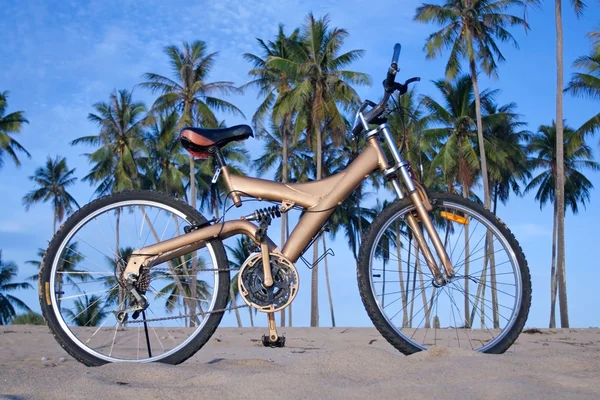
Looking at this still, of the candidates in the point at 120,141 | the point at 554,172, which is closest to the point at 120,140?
the point at 120,141

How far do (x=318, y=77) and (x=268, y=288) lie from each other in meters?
29.0

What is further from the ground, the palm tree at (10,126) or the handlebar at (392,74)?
the palm tree at (10,126)

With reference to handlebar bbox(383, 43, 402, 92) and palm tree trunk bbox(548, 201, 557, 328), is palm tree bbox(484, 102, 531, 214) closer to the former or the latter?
palm tree trunk bbox(548, 201, 557, 328)

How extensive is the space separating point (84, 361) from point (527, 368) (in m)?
2.45

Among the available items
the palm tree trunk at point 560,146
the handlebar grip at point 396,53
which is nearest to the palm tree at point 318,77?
the palm tree trunk at point 560,146

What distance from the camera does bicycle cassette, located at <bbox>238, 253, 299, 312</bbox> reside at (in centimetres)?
362

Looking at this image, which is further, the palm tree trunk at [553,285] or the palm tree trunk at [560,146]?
the palm tree trunk at [553,285]

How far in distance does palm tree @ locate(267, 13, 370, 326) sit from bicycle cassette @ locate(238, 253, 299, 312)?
27.7 metres

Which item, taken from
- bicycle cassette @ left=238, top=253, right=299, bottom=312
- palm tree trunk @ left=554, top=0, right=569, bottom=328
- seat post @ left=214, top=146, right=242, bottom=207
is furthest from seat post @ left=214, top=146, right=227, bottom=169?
palm tree trunk @ left=554, top=0, right=569, bottom=328

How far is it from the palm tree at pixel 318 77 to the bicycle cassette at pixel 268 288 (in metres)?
27.7

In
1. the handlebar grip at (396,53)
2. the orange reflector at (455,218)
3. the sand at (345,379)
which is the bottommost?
the sand at (345,379)

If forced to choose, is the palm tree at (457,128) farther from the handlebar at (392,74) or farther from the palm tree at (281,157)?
the handlebar at (392,74)

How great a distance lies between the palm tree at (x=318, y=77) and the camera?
31.6m

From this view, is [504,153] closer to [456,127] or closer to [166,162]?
[456,127]
